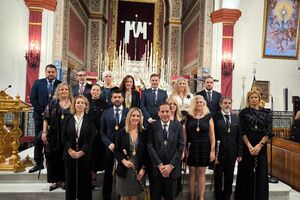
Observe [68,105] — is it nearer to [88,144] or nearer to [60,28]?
[88,144]

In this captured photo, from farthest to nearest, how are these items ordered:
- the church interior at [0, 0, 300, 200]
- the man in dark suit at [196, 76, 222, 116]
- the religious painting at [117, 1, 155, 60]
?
the religious painting at [117, 1, 155, 60], the church interior at [0, 0, 300, 200], the man in dark suit at [196, 76, 222, 116]

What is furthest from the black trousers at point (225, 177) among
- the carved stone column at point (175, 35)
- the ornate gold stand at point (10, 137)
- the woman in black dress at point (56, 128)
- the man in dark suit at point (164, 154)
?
the carved stone column at point (175, 35)

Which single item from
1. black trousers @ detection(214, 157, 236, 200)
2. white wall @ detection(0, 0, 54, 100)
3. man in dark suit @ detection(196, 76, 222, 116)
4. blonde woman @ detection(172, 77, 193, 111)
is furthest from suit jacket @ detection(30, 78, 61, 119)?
white wall @ detection(0, 0, 54, 100)

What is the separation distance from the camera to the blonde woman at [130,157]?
11.9ft

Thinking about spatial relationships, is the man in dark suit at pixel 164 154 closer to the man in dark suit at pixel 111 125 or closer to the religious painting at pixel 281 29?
the man in dark suit at pixel 111 125

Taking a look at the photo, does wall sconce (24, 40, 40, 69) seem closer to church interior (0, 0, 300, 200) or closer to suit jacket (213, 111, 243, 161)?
church interior (0, 0, 300, 200)

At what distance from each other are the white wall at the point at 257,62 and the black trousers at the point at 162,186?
693cm

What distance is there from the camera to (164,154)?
3.66 m

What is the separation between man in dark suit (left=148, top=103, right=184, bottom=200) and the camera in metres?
3.62

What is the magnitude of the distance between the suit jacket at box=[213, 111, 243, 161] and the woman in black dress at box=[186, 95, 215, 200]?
234 millimetres

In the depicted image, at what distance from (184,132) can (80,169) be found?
4.93ft

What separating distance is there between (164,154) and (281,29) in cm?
867

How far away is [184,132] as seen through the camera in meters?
4.16

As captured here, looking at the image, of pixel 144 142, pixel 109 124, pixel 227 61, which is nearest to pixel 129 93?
pixel 109 124
